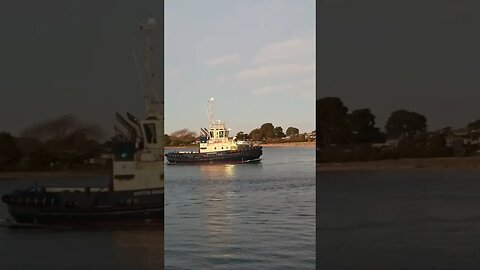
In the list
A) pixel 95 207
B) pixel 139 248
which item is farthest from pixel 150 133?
pixel 139 248

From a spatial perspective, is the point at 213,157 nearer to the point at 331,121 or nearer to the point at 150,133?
the point at 150,133

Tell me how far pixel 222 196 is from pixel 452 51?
634 centimetres

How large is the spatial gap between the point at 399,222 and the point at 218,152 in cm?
921

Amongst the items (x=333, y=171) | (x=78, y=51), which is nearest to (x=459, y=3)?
(x=333, y=171)

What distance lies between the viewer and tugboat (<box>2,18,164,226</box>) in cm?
369

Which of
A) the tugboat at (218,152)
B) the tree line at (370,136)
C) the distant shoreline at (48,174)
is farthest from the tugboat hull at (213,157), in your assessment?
the distant shoreline at (48,174)

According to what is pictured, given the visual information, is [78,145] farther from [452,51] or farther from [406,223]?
[452,51]

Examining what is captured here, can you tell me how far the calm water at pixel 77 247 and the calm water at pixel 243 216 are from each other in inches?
45.3

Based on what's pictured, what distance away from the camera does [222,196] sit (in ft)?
31.1

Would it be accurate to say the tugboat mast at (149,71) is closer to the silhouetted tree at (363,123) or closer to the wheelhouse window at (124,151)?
the wheelhouse window at (124,151)

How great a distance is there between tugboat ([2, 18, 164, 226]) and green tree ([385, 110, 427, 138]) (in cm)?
161

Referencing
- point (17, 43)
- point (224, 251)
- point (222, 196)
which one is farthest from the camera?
point (222, 196)

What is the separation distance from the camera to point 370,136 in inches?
148

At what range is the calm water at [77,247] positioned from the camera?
354 centimetres
